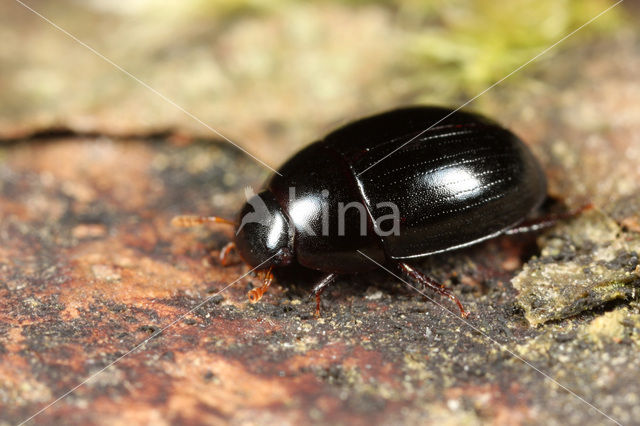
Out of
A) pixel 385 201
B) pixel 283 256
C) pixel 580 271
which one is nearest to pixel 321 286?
pixel 283 256

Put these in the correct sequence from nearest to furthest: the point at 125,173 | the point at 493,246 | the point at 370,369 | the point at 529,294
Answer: the point at 370,369, the point at 529,294, the point at 493,246, the point at 125,173

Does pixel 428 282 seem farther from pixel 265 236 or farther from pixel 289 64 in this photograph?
pixel 289 64

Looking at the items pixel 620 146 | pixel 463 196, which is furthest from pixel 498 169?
pixel 620 146

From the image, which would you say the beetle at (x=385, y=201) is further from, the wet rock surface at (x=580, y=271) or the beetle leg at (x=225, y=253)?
the wet rock surface at (x=580, y=271)

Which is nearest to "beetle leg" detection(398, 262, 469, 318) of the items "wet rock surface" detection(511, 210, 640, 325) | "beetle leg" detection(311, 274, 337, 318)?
"wet rock surface" detection(511, 210, 640, 325)

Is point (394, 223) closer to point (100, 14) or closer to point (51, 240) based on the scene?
point (51, 240)

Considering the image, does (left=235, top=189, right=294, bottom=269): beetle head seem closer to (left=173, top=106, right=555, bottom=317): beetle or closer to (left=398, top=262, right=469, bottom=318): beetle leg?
(left=173, top=106, right=555, bottom=317): beetle

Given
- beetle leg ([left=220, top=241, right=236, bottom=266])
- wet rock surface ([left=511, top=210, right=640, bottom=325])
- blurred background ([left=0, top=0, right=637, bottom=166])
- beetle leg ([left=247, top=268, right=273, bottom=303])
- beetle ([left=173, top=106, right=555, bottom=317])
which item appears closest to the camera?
wet rock surface ([left=511, top=210, right=640, bottom=325])
